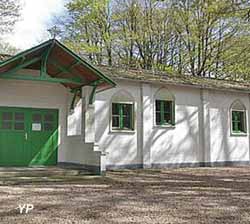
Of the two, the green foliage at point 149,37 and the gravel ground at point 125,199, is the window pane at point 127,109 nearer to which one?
the gravel ground at point 125,199

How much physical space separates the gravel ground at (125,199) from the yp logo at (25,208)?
0.09 meters

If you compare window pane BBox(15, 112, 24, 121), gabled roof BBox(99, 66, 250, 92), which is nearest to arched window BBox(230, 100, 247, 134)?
gabled roof BBox(99, 66, 250, 92)

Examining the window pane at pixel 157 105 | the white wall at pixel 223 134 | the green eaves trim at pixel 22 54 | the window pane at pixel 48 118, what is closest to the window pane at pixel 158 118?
the window pane at pixel 157 105

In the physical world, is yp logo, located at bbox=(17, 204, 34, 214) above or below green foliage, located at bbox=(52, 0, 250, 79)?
below

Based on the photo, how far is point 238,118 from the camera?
60.2 feet

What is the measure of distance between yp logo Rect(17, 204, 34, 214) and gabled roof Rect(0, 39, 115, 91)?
5.10 metres

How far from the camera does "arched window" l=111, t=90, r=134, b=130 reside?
15.0 m

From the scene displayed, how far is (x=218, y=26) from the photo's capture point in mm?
26609

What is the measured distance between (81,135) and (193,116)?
6.40 m

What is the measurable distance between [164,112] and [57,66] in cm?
595

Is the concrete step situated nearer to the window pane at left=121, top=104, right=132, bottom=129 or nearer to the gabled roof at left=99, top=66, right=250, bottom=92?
the window pane at left=121, top=104, right=132, bottom=129

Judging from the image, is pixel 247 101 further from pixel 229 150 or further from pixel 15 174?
pixel 15 174

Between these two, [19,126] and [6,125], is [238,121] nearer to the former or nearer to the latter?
[19,126]

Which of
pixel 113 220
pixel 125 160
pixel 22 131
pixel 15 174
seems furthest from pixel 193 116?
pixel 113 220
